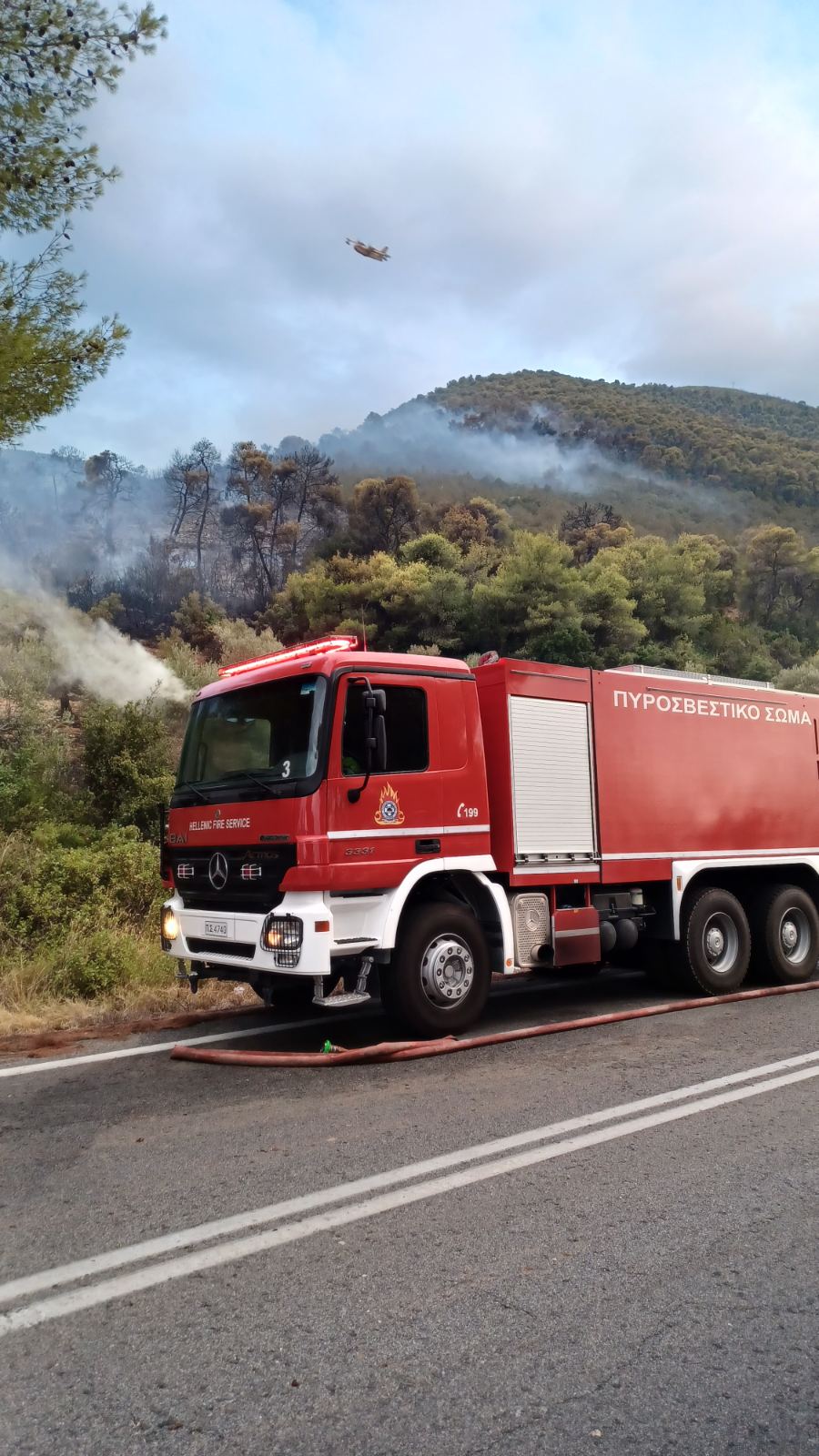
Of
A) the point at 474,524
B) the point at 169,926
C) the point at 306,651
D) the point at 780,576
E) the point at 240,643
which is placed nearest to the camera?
the point at 306,651

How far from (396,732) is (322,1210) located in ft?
11.6

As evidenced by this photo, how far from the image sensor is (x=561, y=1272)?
333 centimetres

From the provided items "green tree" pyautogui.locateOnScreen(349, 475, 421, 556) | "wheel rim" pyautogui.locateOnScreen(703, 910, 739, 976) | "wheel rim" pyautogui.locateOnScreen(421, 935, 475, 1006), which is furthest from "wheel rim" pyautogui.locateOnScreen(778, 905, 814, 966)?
"green tree" pyautogui.locateOnScreen(349, 475, 421, 556)

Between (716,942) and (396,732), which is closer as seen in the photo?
(396,732)

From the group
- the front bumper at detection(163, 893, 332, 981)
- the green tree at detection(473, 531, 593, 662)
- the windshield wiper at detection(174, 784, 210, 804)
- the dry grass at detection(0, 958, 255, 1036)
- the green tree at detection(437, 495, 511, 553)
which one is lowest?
the dry grass at detection(0, 958, 255, 1036)

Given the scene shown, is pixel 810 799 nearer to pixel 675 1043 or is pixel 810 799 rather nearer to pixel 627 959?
pixel 627 959

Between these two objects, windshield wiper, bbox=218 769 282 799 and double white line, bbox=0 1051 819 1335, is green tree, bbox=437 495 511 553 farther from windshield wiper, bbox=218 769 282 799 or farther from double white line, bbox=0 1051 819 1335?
double white line, bbox=0 1051 819 1335

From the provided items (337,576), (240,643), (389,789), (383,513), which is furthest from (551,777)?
(383,513)

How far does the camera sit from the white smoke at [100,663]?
2616cm

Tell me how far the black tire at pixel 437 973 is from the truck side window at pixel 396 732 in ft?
3.30

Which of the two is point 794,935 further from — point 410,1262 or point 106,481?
point 106,481

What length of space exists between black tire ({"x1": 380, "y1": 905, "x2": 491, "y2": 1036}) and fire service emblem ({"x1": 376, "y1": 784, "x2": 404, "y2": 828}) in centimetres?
64

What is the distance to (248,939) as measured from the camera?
6500 millimetres

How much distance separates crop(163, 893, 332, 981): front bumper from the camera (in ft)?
20.1
